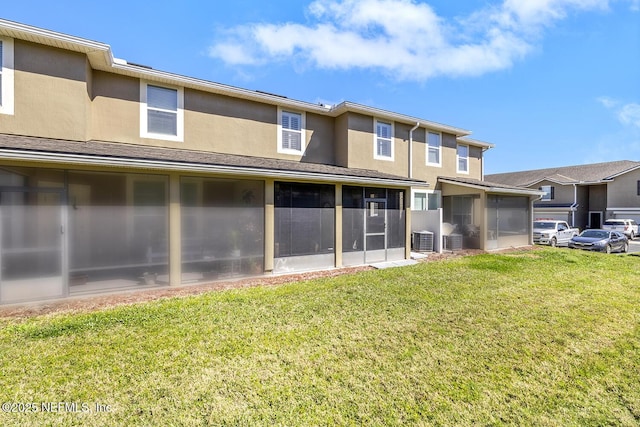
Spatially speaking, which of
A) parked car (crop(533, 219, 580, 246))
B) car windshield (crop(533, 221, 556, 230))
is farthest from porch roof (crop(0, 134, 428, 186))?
car windshield (crop(533, 221, 556, 230))

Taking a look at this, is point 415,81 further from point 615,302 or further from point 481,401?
point 481,401

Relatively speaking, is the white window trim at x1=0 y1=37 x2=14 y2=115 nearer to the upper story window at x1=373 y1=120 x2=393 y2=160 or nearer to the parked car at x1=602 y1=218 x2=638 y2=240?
the upper story window at x1=373 y1=120 x2=393 y2=160

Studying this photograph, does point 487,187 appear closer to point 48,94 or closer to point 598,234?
point 598,234

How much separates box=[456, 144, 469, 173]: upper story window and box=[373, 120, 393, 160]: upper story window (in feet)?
18.4

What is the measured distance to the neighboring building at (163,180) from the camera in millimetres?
5859

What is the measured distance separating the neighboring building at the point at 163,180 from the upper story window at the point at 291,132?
0.04 meters

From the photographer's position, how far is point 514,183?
3328cm

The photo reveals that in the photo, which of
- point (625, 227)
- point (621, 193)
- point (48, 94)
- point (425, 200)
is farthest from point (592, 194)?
point (48, 94)

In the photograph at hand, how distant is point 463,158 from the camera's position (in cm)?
1600

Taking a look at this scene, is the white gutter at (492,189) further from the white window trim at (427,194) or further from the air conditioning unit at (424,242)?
the air conditioning unit at (424,242)

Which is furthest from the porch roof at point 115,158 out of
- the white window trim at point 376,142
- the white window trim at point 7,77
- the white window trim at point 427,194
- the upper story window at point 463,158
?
the upper story window at point 463,158

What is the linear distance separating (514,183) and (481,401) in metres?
37.8

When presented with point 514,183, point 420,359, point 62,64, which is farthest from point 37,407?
point 514,183

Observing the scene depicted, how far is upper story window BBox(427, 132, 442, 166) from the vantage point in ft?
46.2
